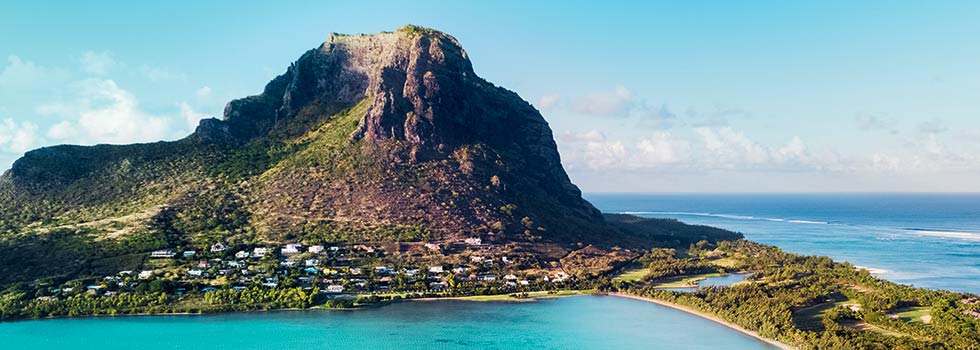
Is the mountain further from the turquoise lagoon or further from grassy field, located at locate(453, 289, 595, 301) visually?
the turquoise lagoon

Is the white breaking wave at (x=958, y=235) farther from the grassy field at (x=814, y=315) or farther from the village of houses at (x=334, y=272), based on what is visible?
the village of houses at (x=334, y=272)

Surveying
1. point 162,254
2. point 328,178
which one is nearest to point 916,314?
point 328,178

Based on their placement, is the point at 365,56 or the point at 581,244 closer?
the point at 581,244

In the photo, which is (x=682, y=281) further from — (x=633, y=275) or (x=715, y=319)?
(x=715, y=319)

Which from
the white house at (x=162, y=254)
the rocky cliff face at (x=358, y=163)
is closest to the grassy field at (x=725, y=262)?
the rocky cliff face at (x=358, y=163)

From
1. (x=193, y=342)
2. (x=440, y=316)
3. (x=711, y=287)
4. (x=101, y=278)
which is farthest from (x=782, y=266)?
(x=101, y=278)

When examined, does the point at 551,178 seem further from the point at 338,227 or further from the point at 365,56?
the point at 338,227

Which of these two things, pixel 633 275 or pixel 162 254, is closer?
pixel 162 254
